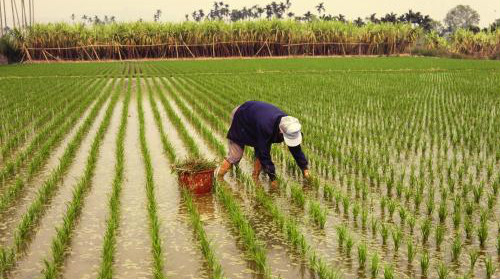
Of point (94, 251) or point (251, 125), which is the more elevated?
point (251, 125)

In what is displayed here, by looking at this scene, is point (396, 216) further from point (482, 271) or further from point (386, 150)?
point (386, 150)

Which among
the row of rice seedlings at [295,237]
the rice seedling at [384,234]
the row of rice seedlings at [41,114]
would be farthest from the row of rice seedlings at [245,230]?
the row of rice seedlings at [41,114]

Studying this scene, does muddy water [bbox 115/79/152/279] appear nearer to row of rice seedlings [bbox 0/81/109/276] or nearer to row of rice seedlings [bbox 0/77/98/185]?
row of rice seedlings [bbox 0/81/109/276]

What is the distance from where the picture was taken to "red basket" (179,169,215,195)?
17.8ft

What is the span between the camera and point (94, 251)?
4.10 metres

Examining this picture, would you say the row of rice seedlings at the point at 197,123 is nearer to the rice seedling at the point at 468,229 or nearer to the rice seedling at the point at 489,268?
the rice seedling at the point at 468,229

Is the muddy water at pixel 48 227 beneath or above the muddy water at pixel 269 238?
above

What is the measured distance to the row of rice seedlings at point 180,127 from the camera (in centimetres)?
770

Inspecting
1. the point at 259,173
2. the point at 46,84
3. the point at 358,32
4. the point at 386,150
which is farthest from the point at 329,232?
the point at 358,32

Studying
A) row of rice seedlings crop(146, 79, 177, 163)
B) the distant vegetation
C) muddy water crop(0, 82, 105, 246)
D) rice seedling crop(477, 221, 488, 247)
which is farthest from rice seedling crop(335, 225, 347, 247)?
the distant vegetation

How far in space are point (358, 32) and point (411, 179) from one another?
36.8 metres

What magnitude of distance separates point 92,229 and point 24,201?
1203 millimetres

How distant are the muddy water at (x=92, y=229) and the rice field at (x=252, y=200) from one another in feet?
0.05

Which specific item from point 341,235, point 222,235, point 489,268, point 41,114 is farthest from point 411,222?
point 41,114
